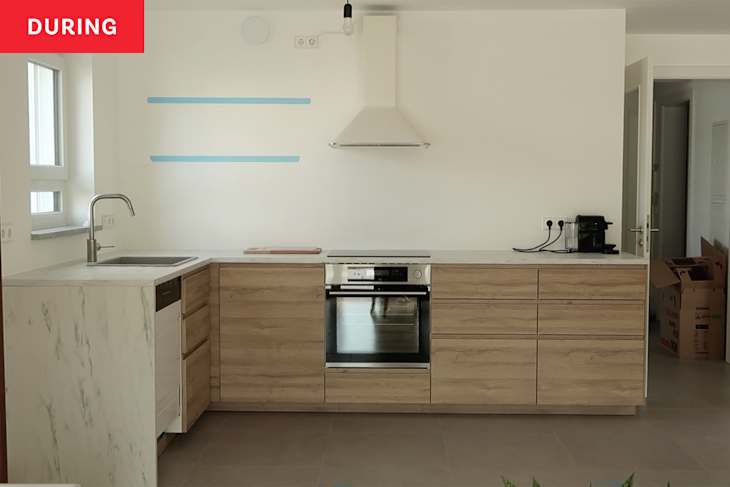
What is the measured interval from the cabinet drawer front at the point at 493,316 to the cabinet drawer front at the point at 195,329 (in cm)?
131

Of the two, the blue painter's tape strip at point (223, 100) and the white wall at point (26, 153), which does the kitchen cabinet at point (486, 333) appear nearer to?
the blue painter's tape strip at point (223, 100)

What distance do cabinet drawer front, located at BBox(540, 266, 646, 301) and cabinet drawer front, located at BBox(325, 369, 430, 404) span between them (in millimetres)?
861

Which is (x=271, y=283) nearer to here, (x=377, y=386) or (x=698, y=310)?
(x=377, y=386)

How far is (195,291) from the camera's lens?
13.8 ft

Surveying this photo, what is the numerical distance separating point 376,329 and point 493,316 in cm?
66

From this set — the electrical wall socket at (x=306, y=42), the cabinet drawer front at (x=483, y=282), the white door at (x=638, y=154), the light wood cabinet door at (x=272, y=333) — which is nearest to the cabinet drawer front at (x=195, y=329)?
the light wood cabinet door at (x=272, y=333)

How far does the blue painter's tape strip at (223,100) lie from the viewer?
5035mm

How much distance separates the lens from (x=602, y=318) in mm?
4473

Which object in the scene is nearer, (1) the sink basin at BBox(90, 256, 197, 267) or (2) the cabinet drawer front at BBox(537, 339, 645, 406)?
(1) the sink basin at BBox(90, 256, 197, 267)

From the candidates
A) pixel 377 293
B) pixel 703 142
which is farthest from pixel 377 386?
pixel 703 142

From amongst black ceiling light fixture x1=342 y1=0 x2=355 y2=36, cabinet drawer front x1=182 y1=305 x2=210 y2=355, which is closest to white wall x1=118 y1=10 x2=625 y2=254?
black ceiling light fixture x1=342 y1=0 x2=355 y2=36

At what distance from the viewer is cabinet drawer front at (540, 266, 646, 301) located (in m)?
4.46

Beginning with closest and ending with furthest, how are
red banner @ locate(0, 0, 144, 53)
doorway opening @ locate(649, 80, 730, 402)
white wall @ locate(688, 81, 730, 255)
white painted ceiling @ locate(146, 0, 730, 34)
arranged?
red banner @ locate(0, 0, 144, 53) < white painted ceiling @ locate(146, 0, 730, 34) < doorway opening @ locate(649, 80, 730, 402) < white wall @ locate(688, 81, 730, 255)

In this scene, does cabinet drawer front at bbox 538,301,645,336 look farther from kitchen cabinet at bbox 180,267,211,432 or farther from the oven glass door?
kitchen cabinet at bbox 180,267,211,432
